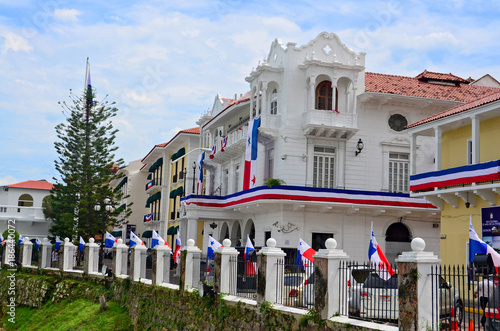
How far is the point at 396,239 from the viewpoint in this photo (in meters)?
30.7

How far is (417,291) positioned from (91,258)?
2062 cm

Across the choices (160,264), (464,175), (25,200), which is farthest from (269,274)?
(25,200)

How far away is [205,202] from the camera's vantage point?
3425cm

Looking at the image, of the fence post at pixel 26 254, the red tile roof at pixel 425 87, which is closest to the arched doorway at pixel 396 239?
the red tile roof at pixel 425 87

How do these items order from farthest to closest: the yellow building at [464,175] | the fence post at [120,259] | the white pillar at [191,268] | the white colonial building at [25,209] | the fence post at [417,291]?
the white colonial building at [25,209], the fence post at [120,259], the yellow building at [464,175], the white pillar at [191,268], the fence post at [417,291]

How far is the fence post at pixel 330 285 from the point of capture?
1203 centimetres

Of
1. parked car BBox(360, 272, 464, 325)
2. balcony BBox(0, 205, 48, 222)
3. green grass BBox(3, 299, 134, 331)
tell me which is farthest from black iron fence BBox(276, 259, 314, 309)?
balcony BBox(0, 205, 48, 222)

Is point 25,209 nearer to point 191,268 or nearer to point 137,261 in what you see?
point 137,261

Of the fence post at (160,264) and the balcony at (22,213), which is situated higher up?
the balcony at (22,213)

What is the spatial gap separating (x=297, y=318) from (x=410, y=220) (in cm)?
1903

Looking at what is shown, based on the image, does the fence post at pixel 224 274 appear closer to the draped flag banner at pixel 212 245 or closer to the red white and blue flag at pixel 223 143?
the draped flag banner at pixel 212 245

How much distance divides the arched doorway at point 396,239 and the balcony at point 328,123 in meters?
5.13

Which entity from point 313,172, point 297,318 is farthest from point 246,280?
point 313,172

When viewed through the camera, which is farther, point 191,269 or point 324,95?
point 324,95
